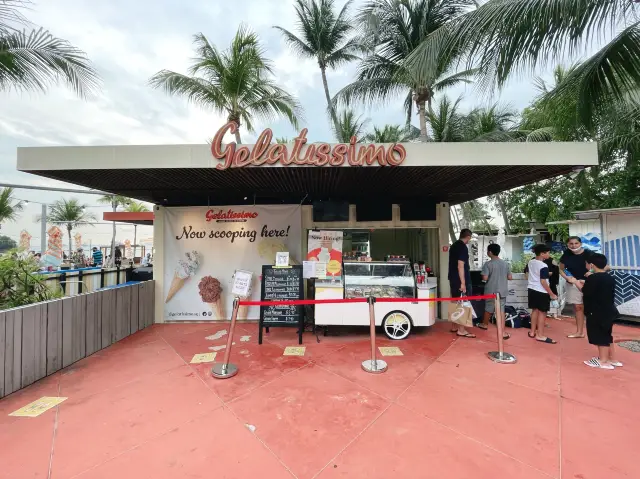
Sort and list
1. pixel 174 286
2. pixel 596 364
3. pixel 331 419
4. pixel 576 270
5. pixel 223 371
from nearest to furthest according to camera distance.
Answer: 1. pixel 331 419
2. pixel 223 371
3. pixel 596 364
4. pixel 576 270
5. pixel 174 286

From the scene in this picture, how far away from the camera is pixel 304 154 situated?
389 cm

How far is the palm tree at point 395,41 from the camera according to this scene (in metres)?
8.91

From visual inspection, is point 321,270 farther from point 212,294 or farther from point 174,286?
point 174,286

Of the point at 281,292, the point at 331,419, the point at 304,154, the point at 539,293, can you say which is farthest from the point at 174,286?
the point at 539,293

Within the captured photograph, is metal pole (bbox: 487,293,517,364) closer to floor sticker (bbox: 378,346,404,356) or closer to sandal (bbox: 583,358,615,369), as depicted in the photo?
sandal (bbox: 583,358,615,369)

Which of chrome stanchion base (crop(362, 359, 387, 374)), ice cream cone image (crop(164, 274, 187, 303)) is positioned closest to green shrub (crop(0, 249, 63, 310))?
ice cream cone image (crop(164, 274, 187, 303))

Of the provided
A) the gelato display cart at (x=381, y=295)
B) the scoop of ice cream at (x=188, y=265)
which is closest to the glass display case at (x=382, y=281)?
the gelato display cart at (x=381, y=295)

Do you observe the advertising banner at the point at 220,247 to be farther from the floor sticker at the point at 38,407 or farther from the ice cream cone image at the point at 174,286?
the floor sticker at the point at 38,407

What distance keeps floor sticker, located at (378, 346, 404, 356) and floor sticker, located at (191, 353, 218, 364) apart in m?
2.53

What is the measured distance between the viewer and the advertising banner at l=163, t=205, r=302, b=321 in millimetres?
6152

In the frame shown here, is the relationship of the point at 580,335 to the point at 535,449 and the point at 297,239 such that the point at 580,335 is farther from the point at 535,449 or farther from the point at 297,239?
the point at 297,239

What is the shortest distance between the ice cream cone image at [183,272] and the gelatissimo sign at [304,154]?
9.84 ft

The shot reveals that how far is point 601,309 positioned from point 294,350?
4.19m

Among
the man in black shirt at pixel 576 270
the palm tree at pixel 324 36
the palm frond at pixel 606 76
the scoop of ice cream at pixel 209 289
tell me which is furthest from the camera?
the palm tree at pixel 324 36
